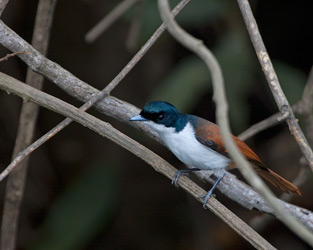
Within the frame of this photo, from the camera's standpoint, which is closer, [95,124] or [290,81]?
[95,124]

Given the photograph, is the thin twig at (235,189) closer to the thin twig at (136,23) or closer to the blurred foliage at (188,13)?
the thin twig at (136,23)

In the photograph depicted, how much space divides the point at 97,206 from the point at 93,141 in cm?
92

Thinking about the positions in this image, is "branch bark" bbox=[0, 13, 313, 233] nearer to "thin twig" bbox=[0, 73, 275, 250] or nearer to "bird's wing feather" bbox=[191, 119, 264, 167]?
"bird's wing feather" bbox=[191, 119, 264, 167]

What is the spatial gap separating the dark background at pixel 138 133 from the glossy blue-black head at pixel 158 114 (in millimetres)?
1011

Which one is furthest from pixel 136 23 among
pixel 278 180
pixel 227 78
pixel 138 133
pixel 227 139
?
pixel 227 139

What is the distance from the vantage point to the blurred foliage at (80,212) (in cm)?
441

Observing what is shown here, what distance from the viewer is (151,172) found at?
5367 millimetres

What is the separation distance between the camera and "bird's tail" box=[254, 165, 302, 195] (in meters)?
3.30

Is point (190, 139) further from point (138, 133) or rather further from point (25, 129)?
point (138, 133)

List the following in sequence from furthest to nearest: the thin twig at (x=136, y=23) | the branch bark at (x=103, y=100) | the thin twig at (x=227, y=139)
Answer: the thin twig at (x=136, y=23) < the branch bark at (x=103, y=100) < the thin twig at (x=227, y=139)

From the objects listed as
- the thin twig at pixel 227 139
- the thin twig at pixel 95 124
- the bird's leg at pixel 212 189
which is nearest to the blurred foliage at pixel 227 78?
the bird's leg at pixel 212 189

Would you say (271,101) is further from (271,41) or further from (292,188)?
(292,188)

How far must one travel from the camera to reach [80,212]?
449 cm

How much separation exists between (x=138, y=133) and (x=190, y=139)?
5.17 ft
